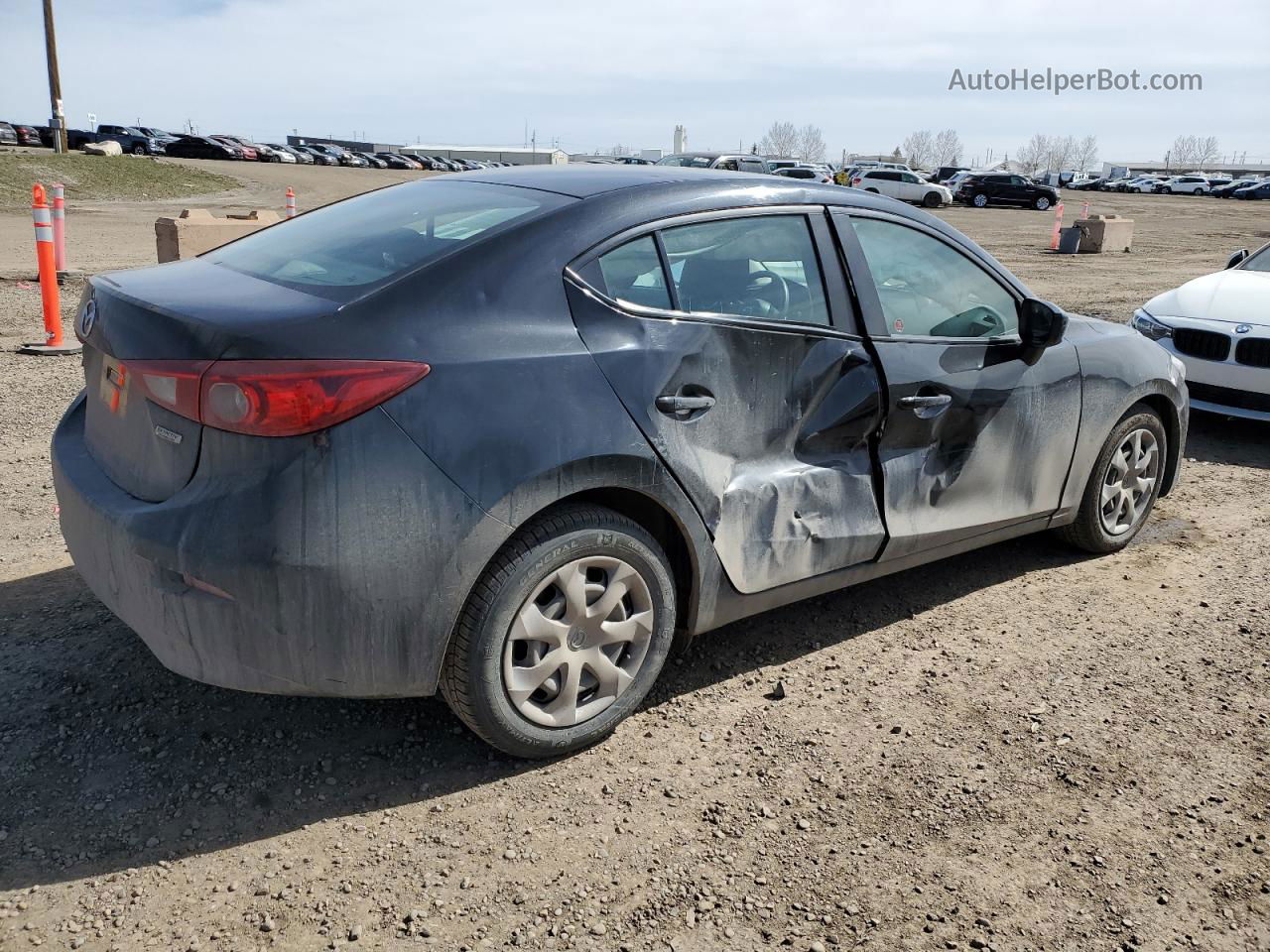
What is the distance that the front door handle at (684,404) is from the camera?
10.1 ft

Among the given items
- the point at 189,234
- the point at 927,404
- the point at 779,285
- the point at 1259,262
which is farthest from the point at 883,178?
the point at 779,285

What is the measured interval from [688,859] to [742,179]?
2198 mm

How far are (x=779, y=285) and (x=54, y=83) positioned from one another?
45.2 m

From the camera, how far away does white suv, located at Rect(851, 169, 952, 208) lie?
1789 inches

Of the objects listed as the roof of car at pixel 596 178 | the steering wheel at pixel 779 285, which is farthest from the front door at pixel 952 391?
the roof of car at pixel 596 178

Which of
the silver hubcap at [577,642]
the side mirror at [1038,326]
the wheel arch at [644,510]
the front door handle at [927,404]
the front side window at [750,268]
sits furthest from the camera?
the side mirror at [1038,326]

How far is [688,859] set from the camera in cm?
277

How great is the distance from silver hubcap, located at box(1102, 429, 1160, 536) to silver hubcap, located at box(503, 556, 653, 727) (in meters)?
2.63

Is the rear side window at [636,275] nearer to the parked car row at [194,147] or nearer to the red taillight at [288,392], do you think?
the red taillight at [288,392]

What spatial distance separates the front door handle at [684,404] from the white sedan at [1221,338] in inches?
201

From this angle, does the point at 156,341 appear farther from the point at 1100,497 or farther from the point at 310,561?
the point at 1100,497

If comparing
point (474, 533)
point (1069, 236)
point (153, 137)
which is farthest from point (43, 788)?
point (153, 137)

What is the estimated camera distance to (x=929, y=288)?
3.96 m

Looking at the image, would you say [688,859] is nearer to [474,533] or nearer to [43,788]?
[474,533]
